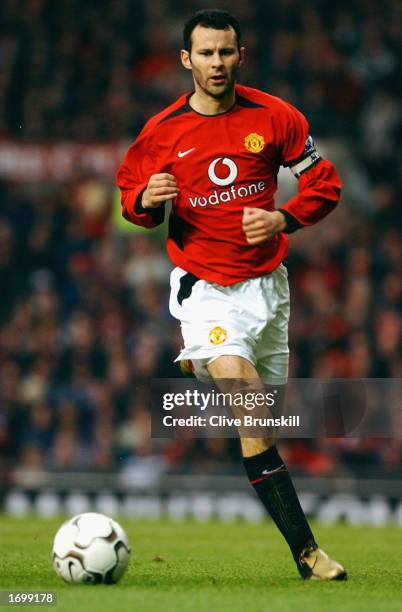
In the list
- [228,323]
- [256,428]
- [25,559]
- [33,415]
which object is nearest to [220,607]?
[256,428]

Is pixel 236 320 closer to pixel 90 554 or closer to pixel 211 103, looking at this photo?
pixel 211 103

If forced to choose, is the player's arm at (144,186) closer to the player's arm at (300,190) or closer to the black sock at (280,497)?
the player's arm at (300,190)

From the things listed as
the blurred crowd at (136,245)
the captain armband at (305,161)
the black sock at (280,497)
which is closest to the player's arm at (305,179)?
the captain armband at (305,161)

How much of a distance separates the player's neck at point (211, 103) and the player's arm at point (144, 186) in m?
0.27

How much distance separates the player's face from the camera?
640 centimetres

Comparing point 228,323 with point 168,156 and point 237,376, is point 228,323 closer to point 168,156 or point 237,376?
point 237,376

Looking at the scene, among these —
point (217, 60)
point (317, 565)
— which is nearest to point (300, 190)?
point (217, 60)

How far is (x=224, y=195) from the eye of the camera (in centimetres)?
658

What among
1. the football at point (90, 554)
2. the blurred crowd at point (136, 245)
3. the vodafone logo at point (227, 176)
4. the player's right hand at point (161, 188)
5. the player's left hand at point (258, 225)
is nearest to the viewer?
the football at point (90, 554)

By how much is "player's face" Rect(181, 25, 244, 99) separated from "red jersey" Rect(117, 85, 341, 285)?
0.59 ft

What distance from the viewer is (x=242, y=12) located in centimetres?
1661

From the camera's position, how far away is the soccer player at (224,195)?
252 inches

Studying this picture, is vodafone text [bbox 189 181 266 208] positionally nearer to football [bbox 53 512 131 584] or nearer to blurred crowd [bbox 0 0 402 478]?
football [bbox 53 512 131 584]

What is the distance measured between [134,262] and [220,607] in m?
9.97
